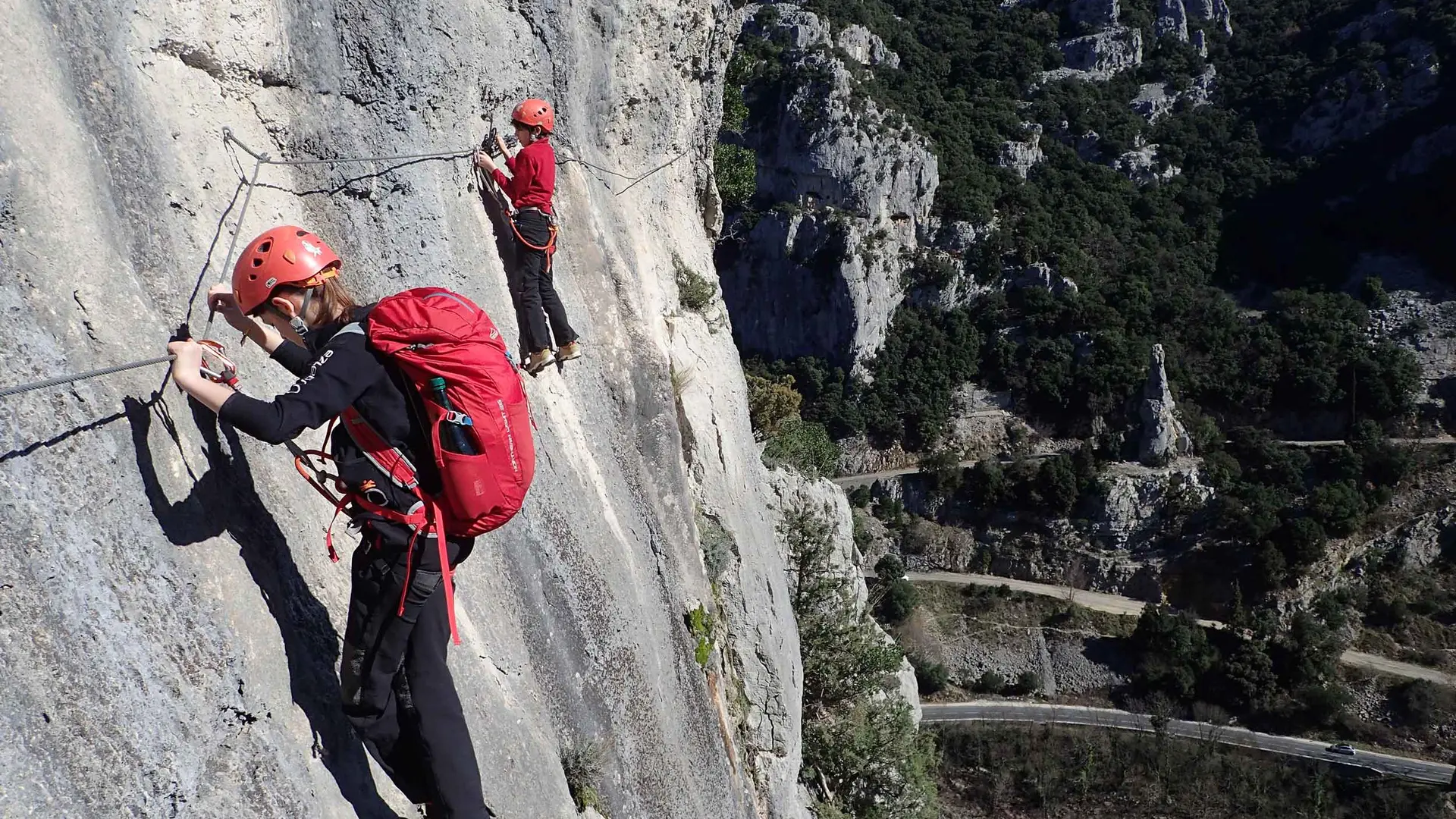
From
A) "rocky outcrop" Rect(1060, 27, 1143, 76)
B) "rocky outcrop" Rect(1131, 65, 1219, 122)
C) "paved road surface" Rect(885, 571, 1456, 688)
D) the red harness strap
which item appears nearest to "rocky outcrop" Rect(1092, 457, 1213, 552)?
"paved road surface" Rect(885, 571, 1456, 688)

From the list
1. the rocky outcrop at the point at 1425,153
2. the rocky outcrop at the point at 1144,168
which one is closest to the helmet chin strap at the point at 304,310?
the rocky outcrop at the point at 1144,168

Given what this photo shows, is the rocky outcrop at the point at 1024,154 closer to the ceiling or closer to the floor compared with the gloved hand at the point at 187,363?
closer to the ceiling

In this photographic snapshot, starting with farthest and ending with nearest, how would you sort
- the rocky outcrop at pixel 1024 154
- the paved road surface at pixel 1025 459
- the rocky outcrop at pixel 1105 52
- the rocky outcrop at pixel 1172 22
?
the rocky outcrop at pixel 1172 22
the rocky outcrop at pixel 1105 52
the rocky outcrop at pixel 1024 154
the paved road surface at pixel 1025 459

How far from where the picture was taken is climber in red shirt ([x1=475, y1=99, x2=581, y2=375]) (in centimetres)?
707

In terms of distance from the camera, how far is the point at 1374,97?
60531 millimetres

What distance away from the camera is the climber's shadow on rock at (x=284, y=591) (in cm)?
386

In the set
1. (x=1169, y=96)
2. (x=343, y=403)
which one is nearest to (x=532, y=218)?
(x=343, y=403)

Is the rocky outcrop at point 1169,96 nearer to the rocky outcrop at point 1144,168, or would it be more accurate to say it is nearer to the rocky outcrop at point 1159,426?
the rocky outcrop at point 1144,168

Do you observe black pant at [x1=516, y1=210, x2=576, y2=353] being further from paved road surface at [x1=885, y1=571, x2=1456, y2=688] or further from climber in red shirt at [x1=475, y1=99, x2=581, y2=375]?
paved road surface at [x1=885, y1=571, x2=1456, y2=688]

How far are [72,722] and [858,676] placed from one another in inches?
601

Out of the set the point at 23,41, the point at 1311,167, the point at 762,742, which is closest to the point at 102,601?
the point at 23,41

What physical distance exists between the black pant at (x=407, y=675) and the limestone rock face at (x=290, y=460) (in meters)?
0.25

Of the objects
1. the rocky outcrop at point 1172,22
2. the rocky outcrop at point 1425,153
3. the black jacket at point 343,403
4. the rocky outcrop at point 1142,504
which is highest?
the rocky outcrop at point 1172,22

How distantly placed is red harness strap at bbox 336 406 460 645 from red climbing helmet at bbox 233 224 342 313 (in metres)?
0.62
